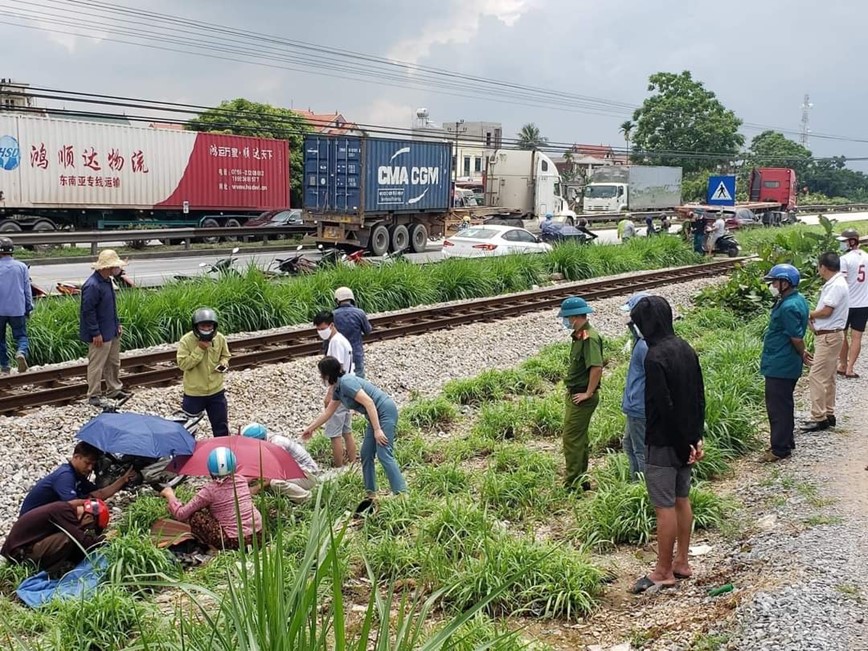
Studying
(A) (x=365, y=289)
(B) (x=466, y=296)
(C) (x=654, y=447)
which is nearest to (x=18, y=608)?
(C) (x=654, y=447)

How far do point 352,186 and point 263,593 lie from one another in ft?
72.7

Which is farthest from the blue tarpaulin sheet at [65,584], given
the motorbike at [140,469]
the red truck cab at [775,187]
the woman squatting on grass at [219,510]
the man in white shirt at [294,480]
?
the red truck cab at [775,187]

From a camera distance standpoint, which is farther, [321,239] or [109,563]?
[321,239]

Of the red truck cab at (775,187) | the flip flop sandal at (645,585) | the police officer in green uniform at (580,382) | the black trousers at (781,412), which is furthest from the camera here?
the red truck cab at (775,187)

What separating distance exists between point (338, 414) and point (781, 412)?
3974 mm

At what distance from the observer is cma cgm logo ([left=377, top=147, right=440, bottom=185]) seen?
83.3 ft

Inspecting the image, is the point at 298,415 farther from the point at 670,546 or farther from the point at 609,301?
the point at 609,301

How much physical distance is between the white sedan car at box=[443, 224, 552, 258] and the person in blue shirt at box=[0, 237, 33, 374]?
12.5m

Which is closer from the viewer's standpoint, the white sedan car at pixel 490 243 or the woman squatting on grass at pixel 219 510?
the woman squatting on grass at pixel 219 510

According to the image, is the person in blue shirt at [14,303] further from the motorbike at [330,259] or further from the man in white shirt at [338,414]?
the motorbike at [330,259]

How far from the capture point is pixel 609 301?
18406mm

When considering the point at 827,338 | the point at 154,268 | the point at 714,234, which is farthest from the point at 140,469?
the point at 714,234

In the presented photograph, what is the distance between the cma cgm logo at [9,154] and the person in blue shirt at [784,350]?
1000 inches

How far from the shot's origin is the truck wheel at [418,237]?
27.6 m
